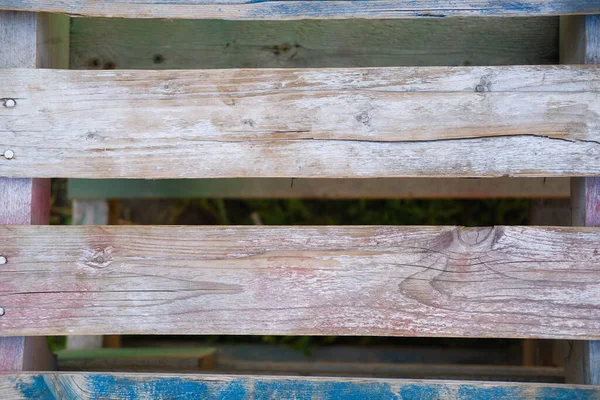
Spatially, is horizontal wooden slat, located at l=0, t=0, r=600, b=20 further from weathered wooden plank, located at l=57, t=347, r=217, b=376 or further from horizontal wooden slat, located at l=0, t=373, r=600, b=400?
weathered wooden plank, located at l=57, t=347, r=217, b=376

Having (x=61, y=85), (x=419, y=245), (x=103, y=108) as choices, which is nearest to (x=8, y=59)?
(x=61, y=85)

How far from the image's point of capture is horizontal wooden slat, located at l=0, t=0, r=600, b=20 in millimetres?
1667

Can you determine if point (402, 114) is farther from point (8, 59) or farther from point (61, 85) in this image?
point (8, 59)

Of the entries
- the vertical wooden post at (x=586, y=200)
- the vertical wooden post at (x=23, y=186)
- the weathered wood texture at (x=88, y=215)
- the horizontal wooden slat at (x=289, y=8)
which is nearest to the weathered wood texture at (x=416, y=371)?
the weathered wood texture at (x=88, y=215)

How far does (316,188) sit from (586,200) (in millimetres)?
1563

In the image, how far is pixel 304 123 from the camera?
1667 millimetres

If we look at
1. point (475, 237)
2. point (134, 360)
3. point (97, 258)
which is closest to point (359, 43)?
point (475, 237)

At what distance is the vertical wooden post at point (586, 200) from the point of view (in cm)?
166

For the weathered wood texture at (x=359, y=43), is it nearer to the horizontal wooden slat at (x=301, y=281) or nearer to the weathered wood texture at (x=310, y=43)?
the weathered wood texture at (x=310, y=43)

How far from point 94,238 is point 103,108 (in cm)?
34

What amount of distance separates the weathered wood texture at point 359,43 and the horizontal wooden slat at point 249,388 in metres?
1.00

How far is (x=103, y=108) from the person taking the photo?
168 centimetres

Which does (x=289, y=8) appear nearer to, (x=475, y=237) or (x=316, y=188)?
(x=475, y=237)

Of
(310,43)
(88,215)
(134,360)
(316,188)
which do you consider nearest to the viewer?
(310,43)
